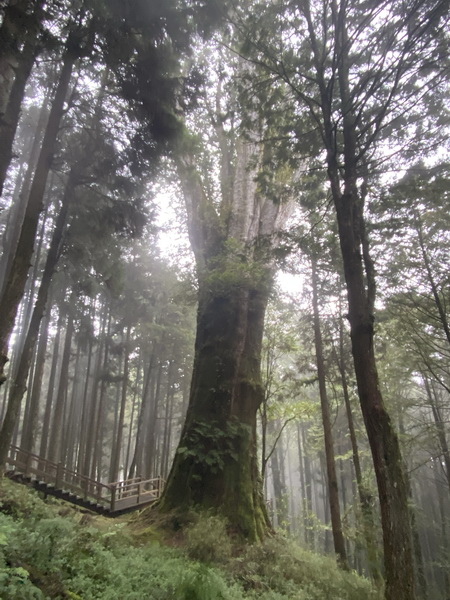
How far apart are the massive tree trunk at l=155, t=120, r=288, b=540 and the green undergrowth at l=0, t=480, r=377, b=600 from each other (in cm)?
103

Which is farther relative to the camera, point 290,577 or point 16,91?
point 16,91

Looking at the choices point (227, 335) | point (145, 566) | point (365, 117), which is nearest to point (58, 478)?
point (227, 335)

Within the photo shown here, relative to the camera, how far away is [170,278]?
21.2 metres

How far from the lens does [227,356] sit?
10914 mm

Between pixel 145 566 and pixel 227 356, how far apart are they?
240 inches

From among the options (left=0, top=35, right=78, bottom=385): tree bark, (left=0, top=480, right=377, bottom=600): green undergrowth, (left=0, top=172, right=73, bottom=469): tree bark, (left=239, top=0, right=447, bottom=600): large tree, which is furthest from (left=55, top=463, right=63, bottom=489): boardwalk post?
(left=239, top=0, right=447, bottom=600): large tree

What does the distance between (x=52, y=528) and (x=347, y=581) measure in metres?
5.53

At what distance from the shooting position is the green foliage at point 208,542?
22.4ft

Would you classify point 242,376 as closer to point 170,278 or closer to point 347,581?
point 347,581

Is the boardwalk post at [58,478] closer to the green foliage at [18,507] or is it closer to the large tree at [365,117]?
the green foliage at [18,507]

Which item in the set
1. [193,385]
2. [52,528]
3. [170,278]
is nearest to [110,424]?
[170,278]

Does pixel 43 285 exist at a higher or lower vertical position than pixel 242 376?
higher

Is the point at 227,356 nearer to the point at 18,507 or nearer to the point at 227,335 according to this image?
the point at 227,335

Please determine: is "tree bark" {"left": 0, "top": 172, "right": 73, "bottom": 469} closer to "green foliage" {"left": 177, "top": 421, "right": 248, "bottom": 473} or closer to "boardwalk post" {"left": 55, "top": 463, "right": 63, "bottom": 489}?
"green foliage" {"left": 177, "top": 421, "right": 248, "bottom": 473}
